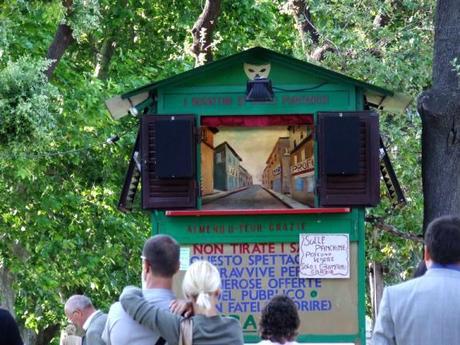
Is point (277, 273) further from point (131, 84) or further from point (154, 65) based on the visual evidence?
point (154, 65)

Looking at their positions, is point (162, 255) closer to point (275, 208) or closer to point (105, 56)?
point (275, 208)

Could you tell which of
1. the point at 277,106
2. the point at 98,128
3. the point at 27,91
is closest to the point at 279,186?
the point at 277,106

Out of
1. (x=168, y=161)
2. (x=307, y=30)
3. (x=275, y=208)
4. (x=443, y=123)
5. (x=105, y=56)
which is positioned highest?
(x=105, y=56)

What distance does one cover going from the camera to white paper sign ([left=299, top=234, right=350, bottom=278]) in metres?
10.9

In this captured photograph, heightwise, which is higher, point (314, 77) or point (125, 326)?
point (314, 77)

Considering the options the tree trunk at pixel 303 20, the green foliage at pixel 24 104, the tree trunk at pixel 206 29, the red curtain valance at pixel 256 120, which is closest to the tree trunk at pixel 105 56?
the tree trunk at pixel 206 29

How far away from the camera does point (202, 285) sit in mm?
5922

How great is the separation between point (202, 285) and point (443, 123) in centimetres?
579

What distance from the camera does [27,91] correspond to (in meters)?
12.9

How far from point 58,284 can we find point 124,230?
60.2 inches

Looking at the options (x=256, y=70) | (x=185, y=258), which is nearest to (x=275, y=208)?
(x=185, y=258)

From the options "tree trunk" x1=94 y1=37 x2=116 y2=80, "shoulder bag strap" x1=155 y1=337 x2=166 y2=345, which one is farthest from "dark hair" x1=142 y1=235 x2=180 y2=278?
"tree trunk" x1=94 y1=37 x2=116 y2=80

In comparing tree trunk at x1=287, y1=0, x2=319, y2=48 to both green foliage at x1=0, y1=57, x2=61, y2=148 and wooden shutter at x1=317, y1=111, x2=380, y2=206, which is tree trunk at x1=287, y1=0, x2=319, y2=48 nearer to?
green foliage at x1=0, y1=57, x2=61, y2=148

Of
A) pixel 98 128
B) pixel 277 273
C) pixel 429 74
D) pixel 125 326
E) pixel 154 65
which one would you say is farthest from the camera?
pixel 154 65
